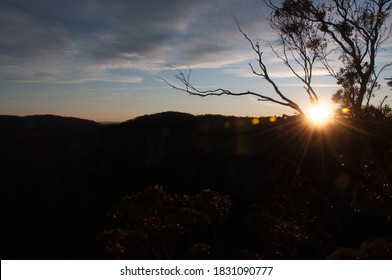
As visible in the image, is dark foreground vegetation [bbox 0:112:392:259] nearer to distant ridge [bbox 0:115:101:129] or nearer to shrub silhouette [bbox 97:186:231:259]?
shrub silhouette [bbox 97:186:231:259]

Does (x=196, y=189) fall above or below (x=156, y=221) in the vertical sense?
below

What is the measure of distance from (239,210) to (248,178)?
5091 millimetres

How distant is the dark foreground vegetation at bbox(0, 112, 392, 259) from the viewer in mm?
6890

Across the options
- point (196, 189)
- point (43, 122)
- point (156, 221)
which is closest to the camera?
point (156, 221)

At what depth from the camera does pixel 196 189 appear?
4050cm

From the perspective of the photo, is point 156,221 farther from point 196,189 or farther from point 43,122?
point 43,122

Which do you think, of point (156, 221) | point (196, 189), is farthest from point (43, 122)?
point (156, 221)

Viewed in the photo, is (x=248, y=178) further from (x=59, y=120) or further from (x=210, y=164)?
(x=59, y=120)

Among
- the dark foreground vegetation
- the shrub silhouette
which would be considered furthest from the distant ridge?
the shrub silhouette

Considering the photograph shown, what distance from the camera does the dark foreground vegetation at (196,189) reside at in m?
6.89

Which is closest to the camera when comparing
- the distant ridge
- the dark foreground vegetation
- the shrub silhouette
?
the shrub silhouette

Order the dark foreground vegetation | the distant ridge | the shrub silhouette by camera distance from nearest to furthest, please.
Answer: the shrub silhouette → the dark foreground vegetation → the distant ridge

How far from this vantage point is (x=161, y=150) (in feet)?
185

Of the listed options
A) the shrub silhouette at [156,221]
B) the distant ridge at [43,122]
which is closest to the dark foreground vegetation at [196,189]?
the shrub silhouette at [156,221]
